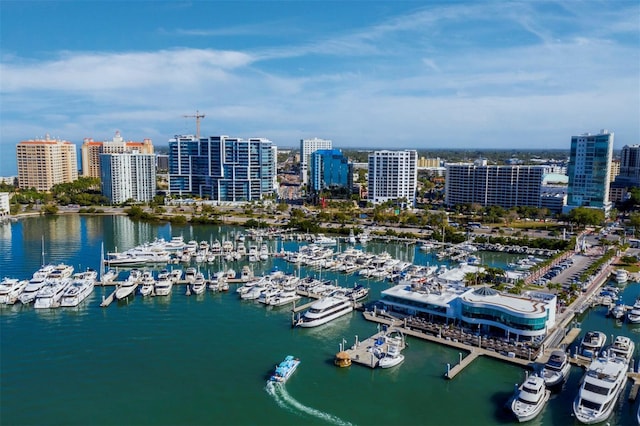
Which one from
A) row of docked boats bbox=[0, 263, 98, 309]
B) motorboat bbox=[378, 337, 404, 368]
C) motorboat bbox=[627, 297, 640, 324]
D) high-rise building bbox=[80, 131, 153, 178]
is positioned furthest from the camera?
high-rise building bbox=[80, 131, 153, 178]

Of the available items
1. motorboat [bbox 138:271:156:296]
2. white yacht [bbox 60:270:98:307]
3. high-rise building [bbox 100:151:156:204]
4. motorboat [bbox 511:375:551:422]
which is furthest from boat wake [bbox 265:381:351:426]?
high-rise building [bbox 100:151:156:204]

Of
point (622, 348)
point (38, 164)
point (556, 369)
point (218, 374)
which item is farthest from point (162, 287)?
point (38, 164)

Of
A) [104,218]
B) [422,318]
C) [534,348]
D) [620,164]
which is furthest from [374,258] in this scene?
[620,164]

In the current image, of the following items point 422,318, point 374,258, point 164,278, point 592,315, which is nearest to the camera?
point 422,318

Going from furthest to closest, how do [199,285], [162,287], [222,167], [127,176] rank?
[222,167], [127,176], [199,285], [162,287]

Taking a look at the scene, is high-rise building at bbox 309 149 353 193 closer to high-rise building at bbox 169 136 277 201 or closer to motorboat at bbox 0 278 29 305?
high-rise building at bbox 169 136 277 201

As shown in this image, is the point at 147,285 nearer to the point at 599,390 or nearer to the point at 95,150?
the point at 599,390

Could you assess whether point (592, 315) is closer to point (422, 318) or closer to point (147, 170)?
point (422, 318)
